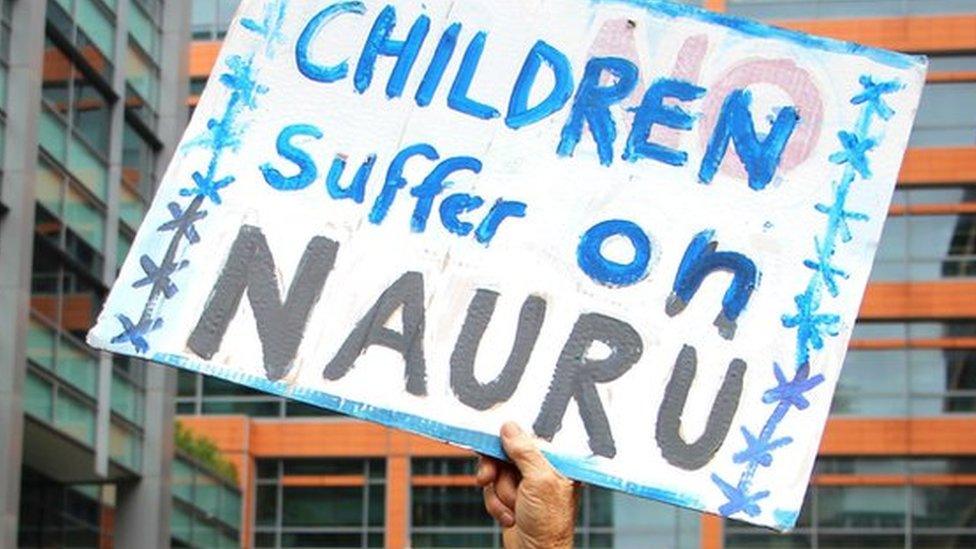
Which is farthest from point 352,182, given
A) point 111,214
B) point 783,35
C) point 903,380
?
point 903,380

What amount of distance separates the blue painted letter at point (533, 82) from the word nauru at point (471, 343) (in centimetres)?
43

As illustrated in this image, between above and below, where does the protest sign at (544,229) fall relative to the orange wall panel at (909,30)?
below

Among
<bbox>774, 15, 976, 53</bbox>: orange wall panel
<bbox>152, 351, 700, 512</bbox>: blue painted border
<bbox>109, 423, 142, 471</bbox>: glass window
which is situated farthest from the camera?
<bbox>774, 15, 976, 53</bbox>: orange wall panel

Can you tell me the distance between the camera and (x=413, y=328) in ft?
18.6

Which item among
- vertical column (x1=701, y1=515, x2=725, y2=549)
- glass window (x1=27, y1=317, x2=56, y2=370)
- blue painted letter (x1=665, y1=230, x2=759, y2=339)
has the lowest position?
blue painted letter (x1=665, y1=230, x2=759, y2=339)

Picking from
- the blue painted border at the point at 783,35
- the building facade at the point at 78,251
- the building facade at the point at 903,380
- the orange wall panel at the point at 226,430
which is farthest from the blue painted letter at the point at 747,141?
the orange wall panel at the point at 226,430

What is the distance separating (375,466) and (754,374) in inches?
2008

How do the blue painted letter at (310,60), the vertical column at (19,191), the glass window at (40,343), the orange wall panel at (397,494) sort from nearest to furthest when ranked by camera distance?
the blue painted letter at (310,60) → the vertical column at (19,191) → the glass window at (40,343) → the orange wall panel at (397,494)

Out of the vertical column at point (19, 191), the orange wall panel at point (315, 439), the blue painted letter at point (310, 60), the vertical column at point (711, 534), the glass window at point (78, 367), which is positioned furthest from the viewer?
the orange wall panel at point (315, 439)

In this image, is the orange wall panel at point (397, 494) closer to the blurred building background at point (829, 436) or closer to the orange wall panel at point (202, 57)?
the blurred building background at point (829, 436)

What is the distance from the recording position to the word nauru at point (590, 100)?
5883 millimetres

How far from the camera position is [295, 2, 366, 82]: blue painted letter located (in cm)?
591

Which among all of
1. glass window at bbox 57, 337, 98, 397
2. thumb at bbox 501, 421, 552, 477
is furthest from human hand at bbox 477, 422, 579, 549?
glass window at bbox 57, 337, 98, 397

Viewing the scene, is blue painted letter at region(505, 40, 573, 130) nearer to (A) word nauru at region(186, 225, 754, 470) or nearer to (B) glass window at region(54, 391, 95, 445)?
(A) word nauru at region(186, 225, 754, 470)
